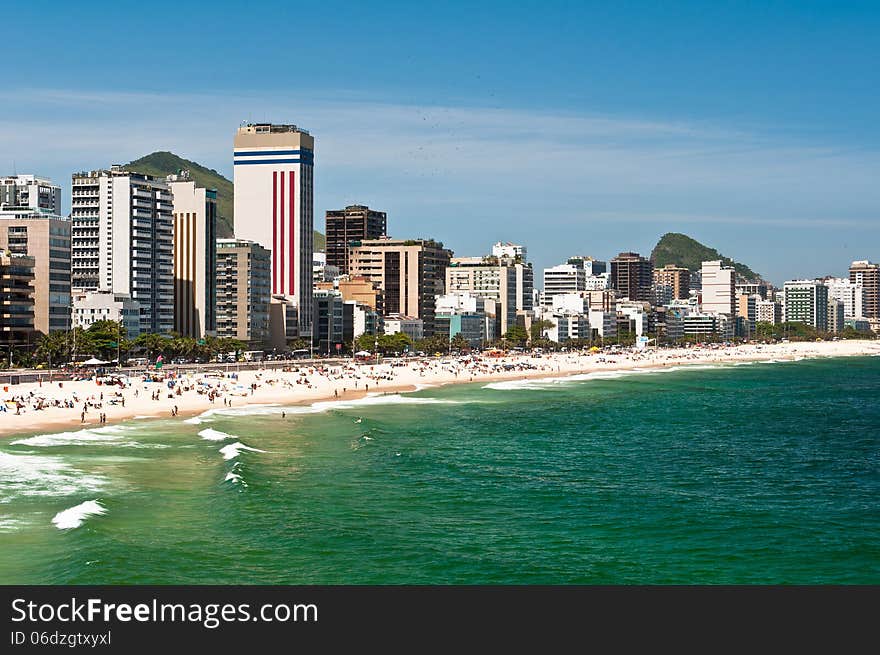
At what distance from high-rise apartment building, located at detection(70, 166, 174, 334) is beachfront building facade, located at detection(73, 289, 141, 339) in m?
6.75

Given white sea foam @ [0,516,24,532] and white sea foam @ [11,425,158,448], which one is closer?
white sea foam @ [0,516,24,532]

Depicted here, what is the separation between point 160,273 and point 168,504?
460 feet

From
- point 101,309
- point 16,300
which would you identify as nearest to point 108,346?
point 16,300

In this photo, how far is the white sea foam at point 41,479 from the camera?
52.2 metres

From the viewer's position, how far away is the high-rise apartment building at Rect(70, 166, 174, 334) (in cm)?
17850

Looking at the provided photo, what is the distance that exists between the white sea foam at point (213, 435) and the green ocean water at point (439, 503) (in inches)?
16.7

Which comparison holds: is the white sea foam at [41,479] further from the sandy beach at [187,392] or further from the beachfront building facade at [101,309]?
the beachfront building facade at [101,309]

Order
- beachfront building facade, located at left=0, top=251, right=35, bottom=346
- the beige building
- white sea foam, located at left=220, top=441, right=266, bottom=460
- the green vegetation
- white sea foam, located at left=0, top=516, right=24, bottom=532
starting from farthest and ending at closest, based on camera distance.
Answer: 1. the beige building
2. beachfront building facade, located at left=0, top=251, right=35, bottom=346
3. the green vegetation
4. white sea foam, located at left=220, top=441, right=266, bottom=460
5. white sea foam, located at left=0, top=516, right=24, bottom=532

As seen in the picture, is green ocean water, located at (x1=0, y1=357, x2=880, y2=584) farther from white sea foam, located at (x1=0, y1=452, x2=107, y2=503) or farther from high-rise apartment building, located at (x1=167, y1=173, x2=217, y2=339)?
high-rise apartment building, located at (x1=167, y1=173, x2=217, y2=339)

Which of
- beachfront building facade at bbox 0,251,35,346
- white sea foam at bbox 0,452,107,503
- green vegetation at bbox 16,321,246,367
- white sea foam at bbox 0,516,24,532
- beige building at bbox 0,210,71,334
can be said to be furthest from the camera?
beige building at bbox 0,210,71,334

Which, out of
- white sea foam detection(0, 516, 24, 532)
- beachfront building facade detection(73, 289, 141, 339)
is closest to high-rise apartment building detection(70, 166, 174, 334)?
beachfront building facade detection(73, 289, 141, 339)

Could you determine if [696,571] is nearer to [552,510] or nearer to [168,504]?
[552,510]

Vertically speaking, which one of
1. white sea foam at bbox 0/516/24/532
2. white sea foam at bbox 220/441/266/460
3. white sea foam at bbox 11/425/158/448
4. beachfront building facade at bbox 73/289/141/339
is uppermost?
beachfront building facade at bbox 73/289/141/339

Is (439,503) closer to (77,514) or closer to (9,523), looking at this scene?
(77,514)
